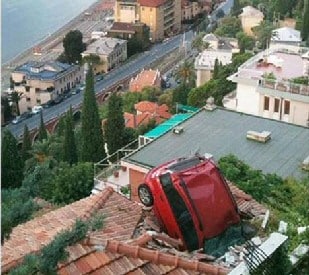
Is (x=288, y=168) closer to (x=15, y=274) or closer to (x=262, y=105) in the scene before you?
(x=262, y=105)

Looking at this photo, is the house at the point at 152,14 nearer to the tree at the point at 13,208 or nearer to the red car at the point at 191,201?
the red car at the point at 191,201

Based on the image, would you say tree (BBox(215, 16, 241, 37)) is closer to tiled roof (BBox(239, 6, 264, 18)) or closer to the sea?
tiled roof (BBox(239, 6, 264, 18))

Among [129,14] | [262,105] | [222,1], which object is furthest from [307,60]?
[222,1]

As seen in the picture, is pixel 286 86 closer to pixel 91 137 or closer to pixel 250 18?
pixel 91 137

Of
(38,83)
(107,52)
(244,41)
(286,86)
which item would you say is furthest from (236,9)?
(286,86)

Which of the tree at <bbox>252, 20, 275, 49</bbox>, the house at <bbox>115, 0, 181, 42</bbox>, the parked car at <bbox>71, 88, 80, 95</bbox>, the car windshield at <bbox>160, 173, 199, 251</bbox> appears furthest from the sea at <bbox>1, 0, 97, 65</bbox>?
the car windshield at <bbox>160, 173, 199, 251</bbox>
